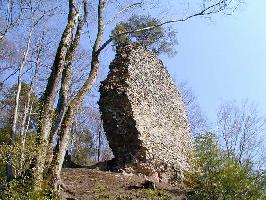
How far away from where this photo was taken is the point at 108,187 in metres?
14.2

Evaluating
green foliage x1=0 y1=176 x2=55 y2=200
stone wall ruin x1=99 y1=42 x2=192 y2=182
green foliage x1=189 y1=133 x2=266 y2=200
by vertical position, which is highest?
stone wall ruin x1=99 y1=42 x2=192 y2=182

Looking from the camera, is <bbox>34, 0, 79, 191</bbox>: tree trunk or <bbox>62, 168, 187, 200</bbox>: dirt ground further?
<bbox>62, 168, 187, 200</bbox>: dirt ground

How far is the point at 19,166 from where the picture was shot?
38.4ft

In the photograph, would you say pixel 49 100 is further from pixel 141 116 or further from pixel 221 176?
pixel 141 116

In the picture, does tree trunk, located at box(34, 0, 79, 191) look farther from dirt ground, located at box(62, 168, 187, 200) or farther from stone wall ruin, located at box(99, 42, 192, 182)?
stone wall ruin, located at box(99, 42, 192, 182)

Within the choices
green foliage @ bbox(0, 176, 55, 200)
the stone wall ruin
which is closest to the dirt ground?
the stone wall ruin

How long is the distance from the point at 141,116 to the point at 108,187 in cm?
357

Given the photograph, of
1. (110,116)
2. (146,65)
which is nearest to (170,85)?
(146,65)

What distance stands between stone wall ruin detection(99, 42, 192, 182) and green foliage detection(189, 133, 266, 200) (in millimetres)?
2793

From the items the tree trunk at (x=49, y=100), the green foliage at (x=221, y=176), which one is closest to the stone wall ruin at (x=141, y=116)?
the green foliage at (x=221, y=176)

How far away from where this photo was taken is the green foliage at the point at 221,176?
13.3 meters

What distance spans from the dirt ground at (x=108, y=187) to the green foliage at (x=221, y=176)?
1296 millimetres

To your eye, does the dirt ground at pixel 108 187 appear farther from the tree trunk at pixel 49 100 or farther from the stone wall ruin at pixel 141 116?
the tree trunk at pixel 49 100

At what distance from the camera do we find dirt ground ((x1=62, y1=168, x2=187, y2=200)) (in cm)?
1346
